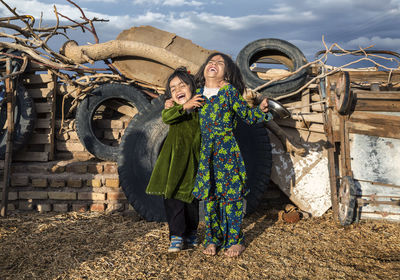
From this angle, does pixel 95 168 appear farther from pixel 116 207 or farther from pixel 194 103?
pixel 194 103

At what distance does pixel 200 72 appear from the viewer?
3.06 meters

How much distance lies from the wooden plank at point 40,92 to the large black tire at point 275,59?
2.88 m

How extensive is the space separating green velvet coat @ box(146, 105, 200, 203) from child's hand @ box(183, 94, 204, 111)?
0.10 m

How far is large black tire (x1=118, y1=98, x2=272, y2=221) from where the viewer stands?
4098 mm

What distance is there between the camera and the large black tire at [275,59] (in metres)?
4.77

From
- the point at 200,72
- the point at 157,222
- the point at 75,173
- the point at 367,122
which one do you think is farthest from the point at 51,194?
the point at 367,122

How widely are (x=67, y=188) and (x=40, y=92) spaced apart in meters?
1.56

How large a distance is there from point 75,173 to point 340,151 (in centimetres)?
360

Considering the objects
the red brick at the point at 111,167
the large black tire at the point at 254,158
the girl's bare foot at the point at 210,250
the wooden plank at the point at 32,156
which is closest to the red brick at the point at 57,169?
the wooden plank at the point at 32,156

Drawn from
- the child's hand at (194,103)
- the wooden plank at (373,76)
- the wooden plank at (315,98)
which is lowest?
the child's hand at (194,103)

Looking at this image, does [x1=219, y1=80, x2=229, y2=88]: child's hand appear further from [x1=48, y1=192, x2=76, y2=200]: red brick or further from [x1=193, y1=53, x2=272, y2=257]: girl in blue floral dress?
[x1=48, y1=192, x2=76, y2=200]: red brick

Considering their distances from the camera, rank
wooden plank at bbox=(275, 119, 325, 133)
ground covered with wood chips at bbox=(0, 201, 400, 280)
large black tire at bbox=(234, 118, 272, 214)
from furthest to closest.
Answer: wooden plank at bbox=(275, 119, 325, 133)
large black tire at bbox=(234, 118, 272, 214)
ground covered with wood chips at bbox=(0, 201, 400, 280)

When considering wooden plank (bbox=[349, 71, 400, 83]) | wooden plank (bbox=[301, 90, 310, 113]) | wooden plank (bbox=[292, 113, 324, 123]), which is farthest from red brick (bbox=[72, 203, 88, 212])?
wooden plank (bbox=[349, 71, 400, 83])

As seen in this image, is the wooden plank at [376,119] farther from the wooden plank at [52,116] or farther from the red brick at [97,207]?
the wooden plank at [52,116]
